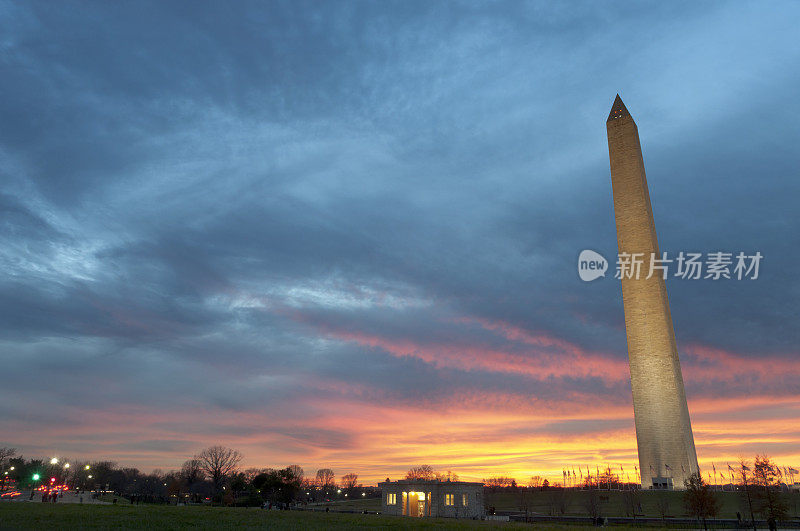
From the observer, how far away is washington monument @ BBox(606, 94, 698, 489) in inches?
2343

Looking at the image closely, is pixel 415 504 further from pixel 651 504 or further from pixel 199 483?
pixel 199 483

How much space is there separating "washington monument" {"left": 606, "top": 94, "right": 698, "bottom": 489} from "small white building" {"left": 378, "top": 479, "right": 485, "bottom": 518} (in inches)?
861

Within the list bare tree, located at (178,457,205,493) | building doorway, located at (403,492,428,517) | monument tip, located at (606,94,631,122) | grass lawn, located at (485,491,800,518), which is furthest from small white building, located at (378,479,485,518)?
bare tree, located at (178,457,205,493)

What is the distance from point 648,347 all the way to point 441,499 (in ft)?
99.1

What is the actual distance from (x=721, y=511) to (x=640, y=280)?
2490 centimetres

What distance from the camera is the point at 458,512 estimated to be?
50.1 meters

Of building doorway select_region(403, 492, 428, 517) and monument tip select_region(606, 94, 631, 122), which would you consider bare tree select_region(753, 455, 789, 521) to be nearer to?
building doorway select_region(403, 492, 428, 517)

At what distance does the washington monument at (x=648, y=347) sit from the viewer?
195 ft

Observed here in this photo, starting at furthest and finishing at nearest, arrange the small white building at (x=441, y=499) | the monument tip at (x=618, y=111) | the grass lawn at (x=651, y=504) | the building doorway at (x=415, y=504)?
the monument tip at (x=618, y=111) → the building doorway at (x=415, y=504) → the grass lawn at (x=651, y=504) → the small white building at (x=441, y=499)

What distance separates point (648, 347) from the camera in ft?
206

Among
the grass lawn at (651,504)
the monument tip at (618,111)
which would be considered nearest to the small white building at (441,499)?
the grass lawn at (651,504)

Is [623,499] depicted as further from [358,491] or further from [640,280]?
[358,491]

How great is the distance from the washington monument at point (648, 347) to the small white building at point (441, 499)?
71.8 ft

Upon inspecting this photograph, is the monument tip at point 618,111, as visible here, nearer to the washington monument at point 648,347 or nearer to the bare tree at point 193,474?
the washington monument at point 648,347
